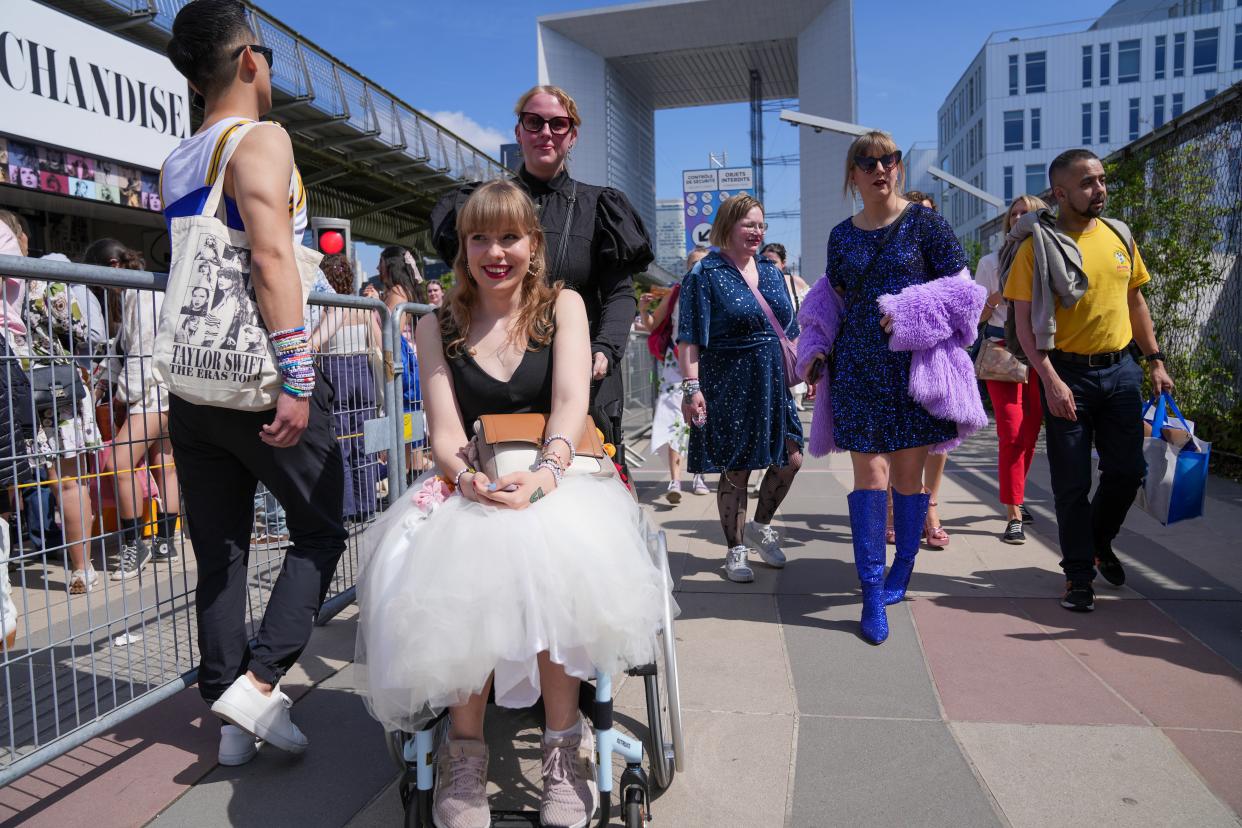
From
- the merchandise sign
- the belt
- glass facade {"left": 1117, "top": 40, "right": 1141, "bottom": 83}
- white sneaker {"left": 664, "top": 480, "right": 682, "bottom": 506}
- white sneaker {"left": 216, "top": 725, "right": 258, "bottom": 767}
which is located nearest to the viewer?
white sneaker {"left": 216, "top": 725, "right": 258, "bottom": 767}

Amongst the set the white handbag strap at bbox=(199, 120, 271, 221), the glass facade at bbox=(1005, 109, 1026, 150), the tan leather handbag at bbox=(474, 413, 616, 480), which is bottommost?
the tan leather handbag at bbox=(474, 413, 616, 480)

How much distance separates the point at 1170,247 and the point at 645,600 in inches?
283

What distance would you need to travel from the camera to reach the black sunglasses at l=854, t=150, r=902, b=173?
3.57 meters

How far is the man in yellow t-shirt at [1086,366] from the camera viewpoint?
3809mm

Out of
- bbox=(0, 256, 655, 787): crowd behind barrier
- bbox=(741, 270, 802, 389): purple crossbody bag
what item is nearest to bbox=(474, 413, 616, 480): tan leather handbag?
bbox=(0, 256, 655, 787): crowd behind barrier

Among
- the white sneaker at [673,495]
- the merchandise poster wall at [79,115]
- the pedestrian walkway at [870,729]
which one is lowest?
the pedestrian walkway at [870,729]

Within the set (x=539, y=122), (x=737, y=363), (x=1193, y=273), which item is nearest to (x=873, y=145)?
(x=737, y=363)

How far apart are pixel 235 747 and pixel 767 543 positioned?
2940mm

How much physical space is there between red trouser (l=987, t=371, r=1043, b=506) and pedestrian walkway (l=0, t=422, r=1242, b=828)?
99 cm

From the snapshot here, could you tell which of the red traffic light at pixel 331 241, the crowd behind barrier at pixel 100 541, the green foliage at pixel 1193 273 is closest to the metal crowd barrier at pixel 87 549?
the crowd behind barrier at pixel 100 541

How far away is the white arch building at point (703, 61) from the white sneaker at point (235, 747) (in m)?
30.1

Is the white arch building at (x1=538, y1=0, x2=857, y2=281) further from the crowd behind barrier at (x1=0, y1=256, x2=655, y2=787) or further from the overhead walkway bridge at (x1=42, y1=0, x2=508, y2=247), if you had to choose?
the crowd behind barrier at (x1=0, y1=256, x2=655, y2=787)

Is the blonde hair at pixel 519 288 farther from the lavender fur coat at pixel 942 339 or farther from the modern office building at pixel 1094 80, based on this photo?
the modern office building at pixel 1094 80

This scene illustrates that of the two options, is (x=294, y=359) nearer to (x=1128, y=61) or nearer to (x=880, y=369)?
(x=880, y=369)
